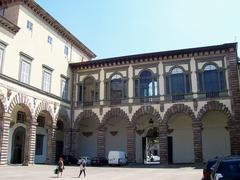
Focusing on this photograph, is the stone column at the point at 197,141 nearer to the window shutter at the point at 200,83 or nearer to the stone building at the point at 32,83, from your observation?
the window shutter at the point at 200,83

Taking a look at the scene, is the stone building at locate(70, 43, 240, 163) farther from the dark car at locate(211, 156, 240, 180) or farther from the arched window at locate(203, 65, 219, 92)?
the dark car at locate(211, 156, 240, 180)

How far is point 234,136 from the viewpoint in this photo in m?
28.5

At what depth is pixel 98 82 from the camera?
114 feet

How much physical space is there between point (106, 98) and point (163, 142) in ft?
25.7

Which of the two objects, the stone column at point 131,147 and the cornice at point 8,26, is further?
the stone column at point 131,147

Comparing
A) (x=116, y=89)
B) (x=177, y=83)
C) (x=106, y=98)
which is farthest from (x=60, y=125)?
(x=177, y=83)

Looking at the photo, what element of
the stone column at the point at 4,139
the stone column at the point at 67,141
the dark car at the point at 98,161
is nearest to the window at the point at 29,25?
the stone column at the point at 4,139

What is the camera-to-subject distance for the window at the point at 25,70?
27383 millimetres

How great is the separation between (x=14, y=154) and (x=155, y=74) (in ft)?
52.1

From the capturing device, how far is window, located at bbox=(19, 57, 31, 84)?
27383 mm

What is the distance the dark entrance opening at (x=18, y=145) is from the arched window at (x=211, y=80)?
17.9 metres

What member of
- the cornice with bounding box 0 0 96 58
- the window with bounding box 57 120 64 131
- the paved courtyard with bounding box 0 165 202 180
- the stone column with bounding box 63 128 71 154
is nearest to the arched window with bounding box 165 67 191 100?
the paved courtyard with bounding box 0 165 202 180

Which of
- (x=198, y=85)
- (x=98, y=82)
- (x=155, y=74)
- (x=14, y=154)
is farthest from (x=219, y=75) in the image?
(x=14, y=154)

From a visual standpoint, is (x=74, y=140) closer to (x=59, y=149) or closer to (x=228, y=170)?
(x=59, y=149)
